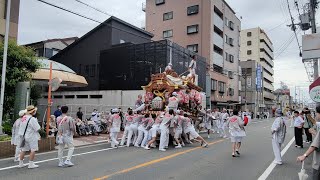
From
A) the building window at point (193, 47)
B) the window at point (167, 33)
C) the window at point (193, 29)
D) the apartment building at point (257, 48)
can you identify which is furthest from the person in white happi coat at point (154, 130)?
the apartment building at point (257, 48)

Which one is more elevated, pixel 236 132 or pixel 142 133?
pixel 236 132

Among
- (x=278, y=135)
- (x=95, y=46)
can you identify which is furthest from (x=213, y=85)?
(x=278, y=135)

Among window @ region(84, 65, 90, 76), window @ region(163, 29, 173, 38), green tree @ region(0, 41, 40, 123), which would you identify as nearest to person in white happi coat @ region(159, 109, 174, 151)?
green tree @ region(0, 41, 40, 123)

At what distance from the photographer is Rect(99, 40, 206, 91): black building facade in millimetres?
28781

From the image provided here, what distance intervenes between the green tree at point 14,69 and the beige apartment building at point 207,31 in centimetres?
2729

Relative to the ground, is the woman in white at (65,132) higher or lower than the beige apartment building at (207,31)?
lower

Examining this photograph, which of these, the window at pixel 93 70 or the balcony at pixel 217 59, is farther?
the balcony at pixel 217 59

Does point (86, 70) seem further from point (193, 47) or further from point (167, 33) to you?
point (167, 33)

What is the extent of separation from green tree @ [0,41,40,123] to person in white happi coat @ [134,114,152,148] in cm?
640

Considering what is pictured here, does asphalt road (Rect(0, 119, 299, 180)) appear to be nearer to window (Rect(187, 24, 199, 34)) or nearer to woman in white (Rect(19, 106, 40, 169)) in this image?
woman in white (Rect(19, 106, 40, 169))

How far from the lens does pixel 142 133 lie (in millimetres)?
14391

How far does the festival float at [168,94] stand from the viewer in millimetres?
15570

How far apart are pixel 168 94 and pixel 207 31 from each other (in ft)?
95.3

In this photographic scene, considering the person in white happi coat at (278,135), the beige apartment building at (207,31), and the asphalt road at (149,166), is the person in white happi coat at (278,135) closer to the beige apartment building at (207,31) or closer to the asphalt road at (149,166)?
the asphalt road at (149,166)
